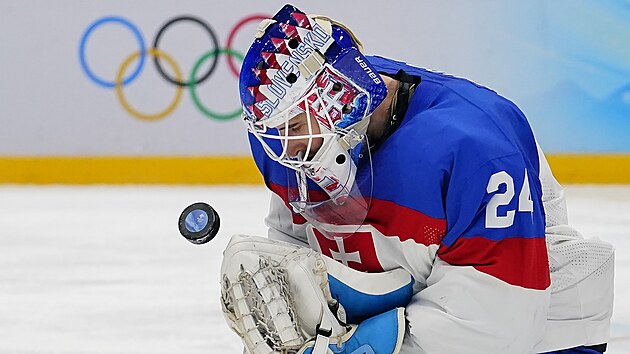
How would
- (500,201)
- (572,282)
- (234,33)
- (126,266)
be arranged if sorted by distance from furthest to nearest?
(234,33) < (126,266) < (572,282) < (500,201)

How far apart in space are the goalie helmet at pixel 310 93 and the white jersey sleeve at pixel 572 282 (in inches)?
14.2

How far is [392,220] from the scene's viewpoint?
157 centimetres

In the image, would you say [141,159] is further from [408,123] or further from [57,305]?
[408,123]

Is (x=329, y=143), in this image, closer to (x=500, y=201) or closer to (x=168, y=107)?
(x=500, y=201)

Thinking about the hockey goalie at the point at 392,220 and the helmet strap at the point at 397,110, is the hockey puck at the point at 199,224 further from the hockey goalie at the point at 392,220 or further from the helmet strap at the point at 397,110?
the helmet strap at the point at 397,110

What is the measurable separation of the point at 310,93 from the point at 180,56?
173 inches

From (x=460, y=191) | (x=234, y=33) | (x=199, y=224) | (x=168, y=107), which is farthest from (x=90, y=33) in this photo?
(x=460, y=191)

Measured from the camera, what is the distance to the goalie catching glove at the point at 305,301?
155 cm

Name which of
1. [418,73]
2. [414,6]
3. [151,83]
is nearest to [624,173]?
[414,6]

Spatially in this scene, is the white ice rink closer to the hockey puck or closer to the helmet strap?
the hockey puck

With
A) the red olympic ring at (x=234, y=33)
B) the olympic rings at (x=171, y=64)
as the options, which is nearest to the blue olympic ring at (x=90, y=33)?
the olympic rings at (x=171, y=64)

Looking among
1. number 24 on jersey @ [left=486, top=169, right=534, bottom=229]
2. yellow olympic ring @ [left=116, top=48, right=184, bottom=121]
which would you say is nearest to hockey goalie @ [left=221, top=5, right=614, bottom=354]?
number 24 on jersey @ [left=486, top=169, right=534, bottom=229]

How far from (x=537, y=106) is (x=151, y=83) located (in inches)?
83.9

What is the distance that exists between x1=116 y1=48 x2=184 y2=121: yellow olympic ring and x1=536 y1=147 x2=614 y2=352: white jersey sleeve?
4211 millimetres
